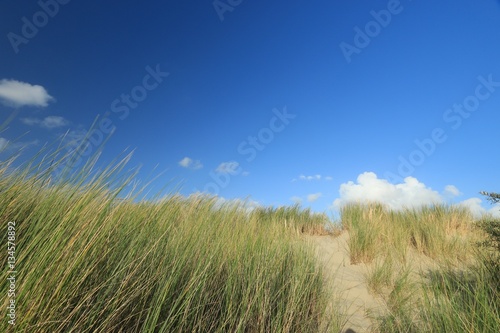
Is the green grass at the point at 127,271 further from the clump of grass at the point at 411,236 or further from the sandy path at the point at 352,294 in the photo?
the clump of grass at the point at 411,236

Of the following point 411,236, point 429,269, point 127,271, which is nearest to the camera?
point 127,271

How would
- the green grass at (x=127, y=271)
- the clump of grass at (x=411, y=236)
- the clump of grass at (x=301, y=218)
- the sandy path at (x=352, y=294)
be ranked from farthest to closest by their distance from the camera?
the clump of grass at (x=301, y=218) → the clump of grass at (x=411, y=236) → the sandy path at (x=352, y=294) → the green grass at (x=127, y=271)

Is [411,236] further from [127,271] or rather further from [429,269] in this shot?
[127,271]

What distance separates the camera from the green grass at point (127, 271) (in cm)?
180

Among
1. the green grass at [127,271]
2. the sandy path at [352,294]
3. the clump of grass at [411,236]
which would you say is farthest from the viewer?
the clump of grass at [411,236]

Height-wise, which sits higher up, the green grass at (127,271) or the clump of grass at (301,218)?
the clump of grass at (301,218)

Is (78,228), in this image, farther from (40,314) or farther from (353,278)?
(353,278)

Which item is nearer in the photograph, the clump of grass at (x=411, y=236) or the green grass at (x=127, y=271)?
the green grass at (x=127, y=271)

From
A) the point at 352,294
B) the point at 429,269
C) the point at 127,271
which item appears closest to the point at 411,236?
the point at 429,269

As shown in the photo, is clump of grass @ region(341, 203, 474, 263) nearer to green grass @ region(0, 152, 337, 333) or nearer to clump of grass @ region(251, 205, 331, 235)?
clump of grass @ region(251, 205, 331, 235)

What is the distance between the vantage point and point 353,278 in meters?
5.28

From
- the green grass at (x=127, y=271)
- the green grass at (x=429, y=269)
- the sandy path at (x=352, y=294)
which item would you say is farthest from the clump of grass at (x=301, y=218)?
the green grass at (x=127, y=271)

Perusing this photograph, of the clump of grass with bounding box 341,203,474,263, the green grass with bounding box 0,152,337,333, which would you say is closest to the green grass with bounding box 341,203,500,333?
the clump of grass with bounding box 341,203,474,263

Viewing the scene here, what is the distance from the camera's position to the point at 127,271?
2287 millimetres
